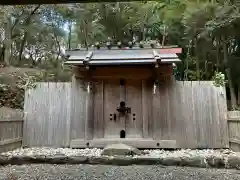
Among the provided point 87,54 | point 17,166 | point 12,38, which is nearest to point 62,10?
point 12,38

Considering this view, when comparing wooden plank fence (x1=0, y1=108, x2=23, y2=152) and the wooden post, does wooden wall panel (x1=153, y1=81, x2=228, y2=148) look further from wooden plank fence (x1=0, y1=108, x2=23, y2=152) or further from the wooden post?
wooden plank fence (x1=0, y1=108, x2=23, y2=152)

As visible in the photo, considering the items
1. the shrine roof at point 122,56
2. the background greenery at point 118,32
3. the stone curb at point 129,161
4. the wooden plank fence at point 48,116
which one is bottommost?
the stone curb at point 129,161

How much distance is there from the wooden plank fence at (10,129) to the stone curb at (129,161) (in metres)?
1.23

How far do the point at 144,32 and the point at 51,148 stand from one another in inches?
329

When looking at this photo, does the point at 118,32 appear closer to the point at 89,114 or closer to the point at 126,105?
the point at 126,105

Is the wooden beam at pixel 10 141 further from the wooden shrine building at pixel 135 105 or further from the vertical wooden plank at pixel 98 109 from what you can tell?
the vertical wooden plank at pixel 98 109

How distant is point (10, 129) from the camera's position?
6.31 meters

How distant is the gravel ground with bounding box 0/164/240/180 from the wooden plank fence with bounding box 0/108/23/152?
157cm

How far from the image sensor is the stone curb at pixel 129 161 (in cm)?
453

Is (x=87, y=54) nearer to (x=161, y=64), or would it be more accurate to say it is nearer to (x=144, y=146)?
(x=161, y=64)

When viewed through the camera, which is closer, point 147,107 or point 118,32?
point 147,107

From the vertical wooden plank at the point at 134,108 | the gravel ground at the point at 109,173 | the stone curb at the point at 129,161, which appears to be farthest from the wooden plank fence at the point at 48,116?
the gravel ground at the point at 109,173

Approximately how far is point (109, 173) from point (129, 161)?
843 millimetres

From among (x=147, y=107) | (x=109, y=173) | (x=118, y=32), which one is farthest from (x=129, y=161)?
(x=118, y=32)
